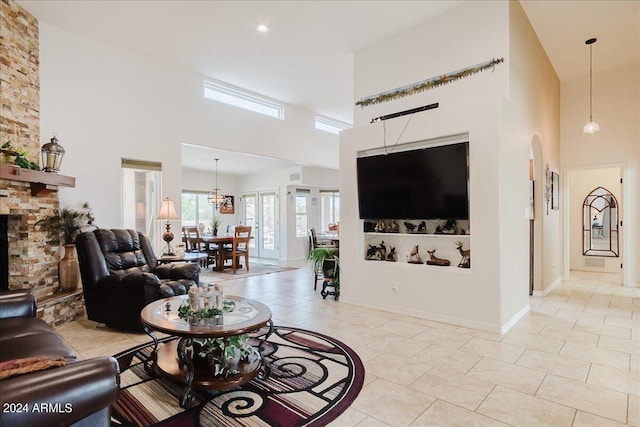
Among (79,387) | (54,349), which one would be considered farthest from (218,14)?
(79,387)

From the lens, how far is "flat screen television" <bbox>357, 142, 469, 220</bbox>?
152 inches

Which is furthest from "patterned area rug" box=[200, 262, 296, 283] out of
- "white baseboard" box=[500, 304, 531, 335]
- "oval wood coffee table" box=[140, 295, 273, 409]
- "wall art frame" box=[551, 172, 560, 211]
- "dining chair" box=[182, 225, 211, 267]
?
"wall art frame" box=[551, 172, 560, 211]

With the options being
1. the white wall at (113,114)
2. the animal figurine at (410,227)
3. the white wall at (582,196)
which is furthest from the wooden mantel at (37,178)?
the white wall at (582,196)

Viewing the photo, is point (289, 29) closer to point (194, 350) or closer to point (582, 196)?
point (194, 350)

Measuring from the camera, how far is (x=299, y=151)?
7691 mm

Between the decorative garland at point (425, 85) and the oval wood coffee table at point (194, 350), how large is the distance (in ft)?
11.0

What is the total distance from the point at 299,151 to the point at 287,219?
2.70 metres

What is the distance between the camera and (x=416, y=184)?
165 inches

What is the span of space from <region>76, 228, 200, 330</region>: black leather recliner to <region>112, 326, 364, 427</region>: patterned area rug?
65 cm

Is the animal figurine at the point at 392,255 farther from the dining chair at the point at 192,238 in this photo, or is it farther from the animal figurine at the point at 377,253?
the dining chair at the point at 192,238

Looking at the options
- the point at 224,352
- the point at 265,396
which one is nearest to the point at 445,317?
the point at 265,396

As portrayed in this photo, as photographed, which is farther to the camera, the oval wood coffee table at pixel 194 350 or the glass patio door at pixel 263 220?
the glass patio door at pixel 263 220

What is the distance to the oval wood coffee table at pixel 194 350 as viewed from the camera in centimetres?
226

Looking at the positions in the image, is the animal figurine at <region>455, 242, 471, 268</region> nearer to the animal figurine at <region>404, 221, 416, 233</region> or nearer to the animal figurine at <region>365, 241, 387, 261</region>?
the animal figurine at <region>404, 221, 416, 233</region>
